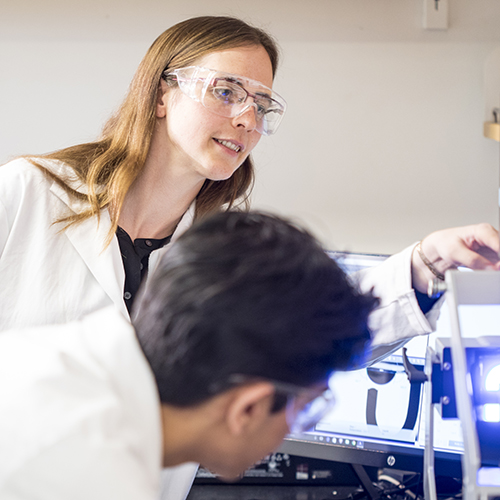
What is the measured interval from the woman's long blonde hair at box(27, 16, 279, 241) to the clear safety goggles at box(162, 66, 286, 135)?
50mm

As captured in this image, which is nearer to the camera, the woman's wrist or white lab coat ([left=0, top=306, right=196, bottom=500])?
white lab coat ([left=0, top=306, right=196, bottom=500])

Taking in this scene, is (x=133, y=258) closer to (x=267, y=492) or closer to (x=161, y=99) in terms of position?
(x=161, y=99)

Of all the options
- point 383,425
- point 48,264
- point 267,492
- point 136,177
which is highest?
point 136,177

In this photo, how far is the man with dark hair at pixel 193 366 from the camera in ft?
1.64

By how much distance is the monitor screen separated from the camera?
127 centimetres

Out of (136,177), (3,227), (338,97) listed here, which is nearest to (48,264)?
(3,227)

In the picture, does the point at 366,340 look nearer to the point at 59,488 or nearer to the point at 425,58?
the point at 59,488

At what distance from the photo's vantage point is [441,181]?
1659mm

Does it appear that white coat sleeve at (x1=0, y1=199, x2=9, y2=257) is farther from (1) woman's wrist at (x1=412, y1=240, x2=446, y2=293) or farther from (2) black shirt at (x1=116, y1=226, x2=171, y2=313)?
(1) woman's wrist at (x1=412, y1=240, x2=446, y2=293)

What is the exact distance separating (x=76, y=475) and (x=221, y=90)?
0.81m

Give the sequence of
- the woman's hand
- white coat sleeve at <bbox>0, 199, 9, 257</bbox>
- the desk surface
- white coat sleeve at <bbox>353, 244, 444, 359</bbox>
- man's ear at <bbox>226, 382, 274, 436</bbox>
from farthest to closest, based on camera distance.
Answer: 1. the desk surface
2. white coat sleeve at <bbox>0, 199, 9, 257</bbox>
3. white coat sleeve at <bbox>353, 244, 444, 359</bbox>
4. the woman's hand
5. man's ear at <bbox>226, 382, 274, 436</bbox>

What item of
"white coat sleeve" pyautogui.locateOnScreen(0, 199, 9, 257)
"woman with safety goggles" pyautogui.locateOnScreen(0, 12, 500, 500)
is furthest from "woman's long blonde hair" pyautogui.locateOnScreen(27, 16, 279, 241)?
"white coat sleeve" pyautogui.locateOnScreen(0, 199, 9, 257)

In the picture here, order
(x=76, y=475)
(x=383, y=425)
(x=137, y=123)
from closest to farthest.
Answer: (x=76, y=475), (x=137, y=123), (x=383, y=425)

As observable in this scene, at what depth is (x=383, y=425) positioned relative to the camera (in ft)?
4.26
